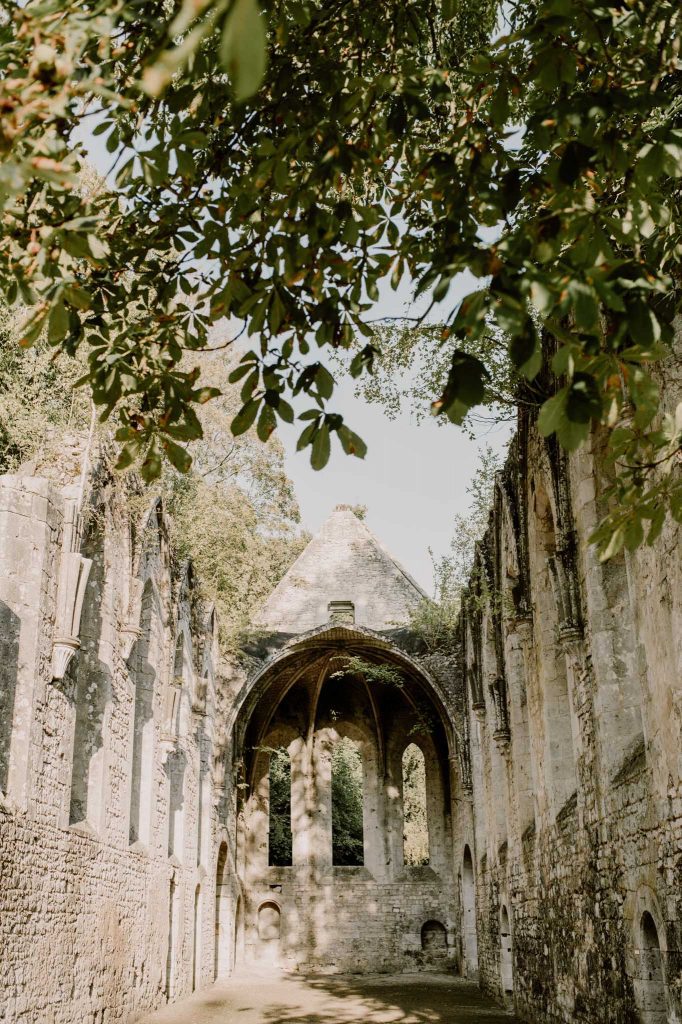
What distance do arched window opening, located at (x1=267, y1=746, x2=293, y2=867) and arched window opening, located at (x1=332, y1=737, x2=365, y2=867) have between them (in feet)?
4.09

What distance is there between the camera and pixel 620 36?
3592mm

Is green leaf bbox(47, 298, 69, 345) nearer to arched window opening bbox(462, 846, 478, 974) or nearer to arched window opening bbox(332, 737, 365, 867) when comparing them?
arched window opening bbox(462, 846, 478, 974)

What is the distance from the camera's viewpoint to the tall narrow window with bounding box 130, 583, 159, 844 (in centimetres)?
1340

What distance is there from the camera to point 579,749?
30.9ft

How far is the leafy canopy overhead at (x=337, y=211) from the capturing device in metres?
2.85

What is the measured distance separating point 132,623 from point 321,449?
31.7 ft

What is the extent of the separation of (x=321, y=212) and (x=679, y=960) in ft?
16.8

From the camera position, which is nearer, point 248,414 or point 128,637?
point 248,414

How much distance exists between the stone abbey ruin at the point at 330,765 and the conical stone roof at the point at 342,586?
0.31 ft

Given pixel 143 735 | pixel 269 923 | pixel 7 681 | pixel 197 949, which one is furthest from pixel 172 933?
pixel 7 681

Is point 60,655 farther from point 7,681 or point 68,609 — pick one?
point 7,681

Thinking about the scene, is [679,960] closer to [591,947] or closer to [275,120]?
[591,947]

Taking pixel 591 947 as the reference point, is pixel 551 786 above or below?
above

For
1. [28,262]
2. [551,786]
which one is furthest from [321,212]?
[551,786]
